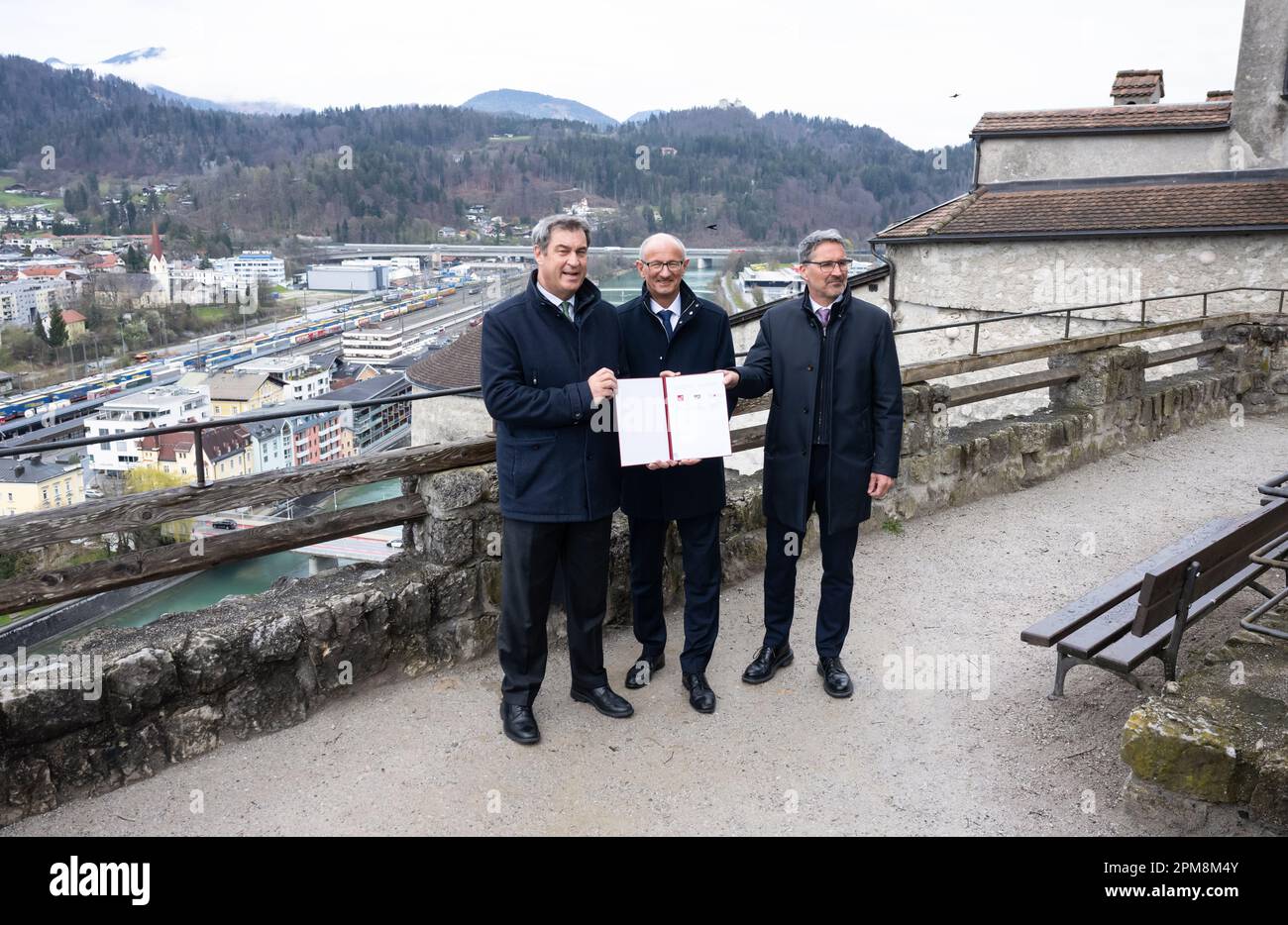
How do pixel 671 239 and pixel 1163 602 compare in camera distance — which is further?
pixel 671 239

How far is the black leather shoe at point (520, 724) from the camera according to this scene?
3.78 m

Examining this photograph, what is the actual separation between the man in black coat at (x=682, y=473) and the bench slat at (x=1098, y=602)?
1.38 metres

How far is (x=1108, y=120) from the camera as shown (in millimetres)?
19031

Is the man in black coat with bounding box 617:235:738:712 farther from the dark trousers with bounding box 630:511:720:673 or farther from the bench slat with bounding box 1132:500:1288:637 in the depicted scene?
the bench slat with bounding box 1132:500:1288:637

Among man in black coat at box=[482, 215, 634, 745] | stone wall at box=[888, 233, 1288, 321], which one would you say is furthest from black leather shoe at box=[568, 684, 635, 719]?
stone wall at box=[888, 233, 1288, 321]

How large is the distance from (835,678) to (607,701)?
3.41 ft

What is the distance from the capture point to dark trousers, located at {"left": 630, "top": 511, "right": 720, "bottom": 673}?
4.11 m

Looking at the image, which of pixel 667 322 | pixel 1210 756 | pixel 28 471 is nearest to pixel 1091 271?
pixel 667 322

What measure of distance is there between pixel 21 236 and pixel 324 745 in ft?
183

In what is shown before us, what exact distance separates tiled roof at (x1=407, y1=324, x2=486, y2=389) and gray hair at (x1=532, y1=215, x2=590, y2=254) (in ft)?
64.0

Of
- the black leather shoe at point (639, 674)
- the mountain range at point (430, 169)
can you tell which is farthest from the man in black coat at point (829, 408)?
the mountain range at point (430, 169)

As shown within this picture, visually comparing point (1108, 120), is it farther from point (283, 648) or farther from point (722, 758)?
point (283, 648)
